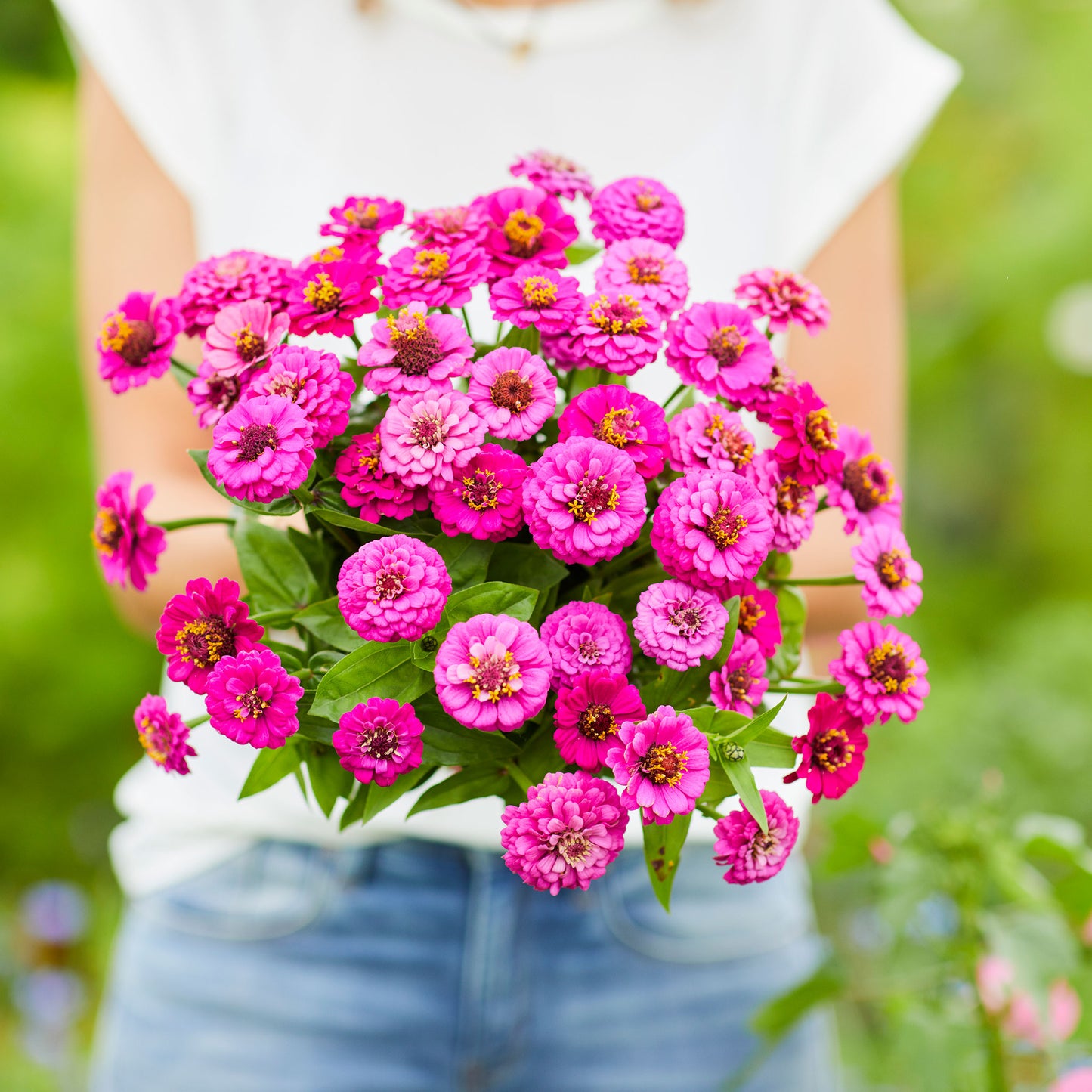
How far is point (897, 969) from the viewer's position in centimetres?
89

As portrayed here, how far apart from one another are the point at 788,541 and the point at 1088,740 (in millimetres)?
1780

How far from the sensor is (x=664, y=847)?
1.48ft

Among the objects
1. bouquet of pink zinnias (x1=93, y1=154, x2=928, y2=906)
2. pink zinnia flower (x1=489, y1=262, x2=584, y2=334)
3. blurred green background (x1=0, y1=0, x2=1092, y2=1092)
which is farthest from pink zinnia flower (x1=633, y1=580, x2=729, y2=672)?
blurred green background (x1=0, y1=0, x2=1092, y2=1092)

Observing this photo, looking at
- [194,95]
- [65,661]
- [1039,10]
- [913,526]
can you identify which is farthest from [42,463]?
[1039,10]

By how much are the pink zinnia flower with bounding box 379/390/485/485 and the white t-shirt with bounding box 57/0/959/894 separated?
42 centimetres

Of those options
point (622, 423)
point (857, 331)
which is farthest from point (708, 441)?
point (857, 331)

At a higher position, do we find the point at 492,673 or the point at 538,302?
the point at 538,302

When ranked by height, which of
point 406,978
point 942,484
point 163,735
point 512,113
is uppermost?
point 942,484

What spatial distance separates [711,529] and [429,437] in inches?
4.4

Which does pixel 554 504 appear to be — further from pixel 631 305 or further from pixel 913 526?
pixel 913 526

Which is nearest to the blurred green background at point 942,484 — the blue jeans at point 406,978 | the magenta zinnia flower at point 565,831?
the blue jeans at point 406,978

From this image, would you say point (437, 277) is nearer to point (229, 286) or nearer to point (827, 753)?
point (229, 286)

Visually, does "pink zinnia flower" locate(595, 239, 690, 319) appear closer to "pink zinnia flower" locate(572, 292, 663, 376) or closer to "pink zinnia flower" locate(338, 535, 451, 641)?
"pink zinnia flower" locate(572, 292, 663, 376)

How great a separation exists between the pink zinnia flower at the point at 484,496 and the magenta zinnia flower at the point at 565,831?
10cm
